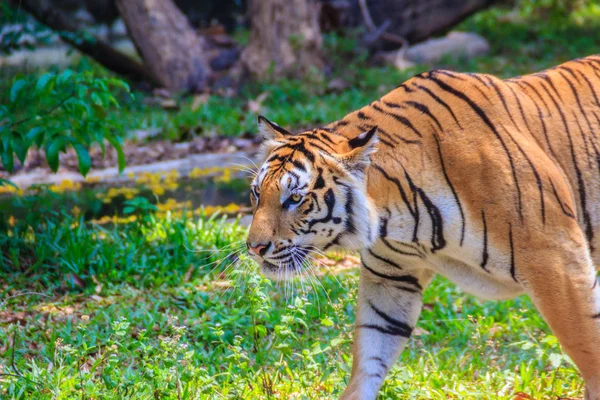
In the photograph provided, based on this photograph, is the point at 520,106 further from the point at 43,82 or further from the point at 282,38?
the point at 282,38

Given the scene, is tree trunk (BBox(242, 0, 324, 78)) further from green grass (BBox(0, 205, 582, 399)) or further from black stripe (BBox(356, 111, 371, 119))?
black stripe (BBox(356, 111, 371, 119))

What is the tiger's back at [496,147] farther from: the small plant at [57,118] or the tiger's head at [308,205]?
the small plant at [57,118]

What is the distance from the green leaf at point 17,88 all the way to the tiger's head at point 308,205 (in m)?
1.69

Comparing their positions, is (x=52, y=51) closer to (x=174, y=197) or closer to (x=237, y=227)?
(x=174, y=197)

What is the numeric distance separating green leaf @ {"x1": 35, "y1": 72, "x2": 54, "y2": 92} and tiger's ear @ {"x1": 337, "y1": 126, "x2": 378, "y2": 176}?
1680 mm

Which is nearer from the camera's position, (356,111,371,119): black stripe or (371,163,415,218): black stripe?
(371,163,415,218): black stripe

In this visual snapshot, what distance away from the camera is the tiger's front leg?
3350 mm

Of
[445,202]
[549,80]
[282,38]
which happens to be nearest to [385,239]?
[445,202]

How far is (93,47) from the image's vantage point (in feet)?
34.9

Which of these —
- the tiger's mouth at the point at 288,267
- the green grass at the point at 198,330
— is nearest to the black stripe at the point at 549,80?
the green grass at the point at 198,330

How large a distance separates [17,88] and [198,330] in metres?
1.51

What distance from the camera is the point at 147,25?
405 inches

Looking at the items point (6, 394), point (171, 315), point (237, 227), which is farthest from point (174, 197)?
Answer: point (6, 394)

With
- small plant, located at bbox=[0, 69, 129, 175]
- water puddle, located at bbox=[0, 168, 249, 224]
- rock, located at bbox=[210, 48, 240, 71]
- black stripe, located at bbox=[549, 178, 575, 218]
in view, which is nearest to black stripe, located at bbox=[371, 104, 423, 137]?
black stripe, located at bbox=[549, 178, 575, 218]
